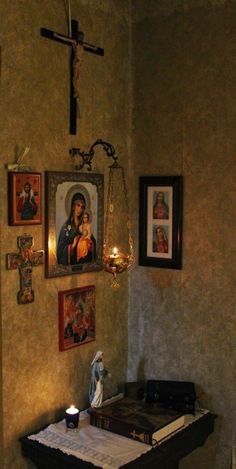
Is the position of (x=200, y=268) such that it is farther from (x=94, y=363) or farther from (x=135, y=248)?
(x=94, y=363)

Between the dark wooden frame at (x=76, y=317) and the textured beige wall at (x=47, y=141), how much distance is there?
0.14ft

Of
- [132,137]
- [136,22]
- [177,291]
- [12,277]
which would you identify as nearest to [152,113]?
[132,137]

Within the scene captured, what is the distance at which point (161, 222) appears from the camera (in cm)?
323

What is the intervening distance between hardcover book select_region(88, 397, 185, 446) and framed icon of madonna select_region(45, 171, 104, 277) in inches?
28.5

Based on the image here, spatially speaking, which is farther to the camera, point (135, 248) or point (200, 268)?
point (135, 248)

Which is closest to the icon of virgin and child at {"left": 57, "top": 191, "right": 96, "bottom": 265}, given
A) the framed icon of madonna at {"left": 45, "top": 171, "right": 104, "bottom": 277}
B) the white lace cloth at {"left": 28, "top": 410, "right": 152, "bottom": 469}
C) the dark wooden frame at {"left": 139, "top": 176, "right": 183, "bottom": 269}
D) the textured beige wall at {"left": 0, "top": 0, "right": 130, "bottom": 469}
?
the framed icon of madonna at {"left": 45, "top": 171, "right": 104, "bottom": 277}

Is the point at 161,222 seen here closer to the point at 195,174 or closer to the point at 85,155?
the point at 195,174

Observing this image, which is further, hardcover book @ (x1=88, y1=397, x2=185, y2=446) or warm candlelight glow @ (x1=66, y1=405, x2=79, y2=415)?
warm candlelight glow @ (x1=66, y1=405, x2=79, y2=415)

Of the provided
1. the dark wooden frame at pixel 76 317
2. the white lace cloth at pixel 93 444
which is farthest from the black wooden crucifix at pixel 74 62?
the white lace cloth at pixel 93 444

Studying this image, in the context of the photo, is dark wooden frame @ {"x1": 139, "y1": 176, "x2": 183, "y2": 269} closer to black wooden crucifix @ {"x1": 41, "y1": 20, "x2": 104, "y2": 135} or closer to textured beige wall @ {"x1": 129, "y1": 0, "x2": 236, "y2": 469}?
textured beige wall @ {"x1": 129, "y1": 0, "x2": 236, "y2": 469}

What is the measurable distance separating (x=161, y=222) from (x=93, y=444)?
4.03 ft

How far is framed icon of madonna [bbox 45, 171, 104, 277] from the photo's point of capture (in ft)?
9.20

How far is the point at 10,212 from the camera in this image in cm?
258

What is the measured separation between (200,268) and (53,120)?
3.61 ft
